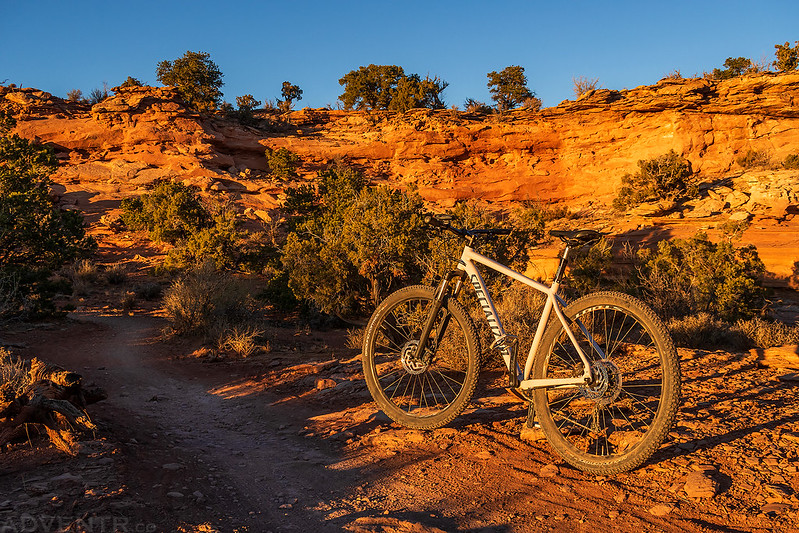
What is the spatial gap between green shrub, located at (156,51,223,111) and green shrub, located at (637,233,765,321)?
3653 centimetres

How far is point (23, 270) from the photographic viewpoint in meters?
12.7

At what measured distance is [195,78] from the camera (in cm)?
3931

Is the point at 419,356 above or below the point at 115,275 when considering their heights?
below

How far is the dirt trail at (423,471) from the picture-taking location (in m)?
2.75

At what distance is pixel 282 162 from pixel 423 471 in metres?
32.9

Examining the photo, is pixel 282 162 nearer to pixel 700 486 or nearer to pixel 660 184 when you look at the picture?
pixel 660 184

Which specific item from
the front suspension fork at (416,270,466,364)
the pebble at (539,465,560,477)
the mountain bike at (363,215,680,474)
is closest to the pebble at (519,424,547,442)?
the mountain bike at (363,215,680,474)

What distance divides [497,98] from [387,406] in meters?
41.9

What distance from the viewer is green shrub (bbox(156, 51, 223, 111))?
3909 cm

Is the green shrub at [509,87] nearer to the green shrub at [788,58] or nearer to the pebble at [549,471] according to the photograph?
the green shrub at [788,58]

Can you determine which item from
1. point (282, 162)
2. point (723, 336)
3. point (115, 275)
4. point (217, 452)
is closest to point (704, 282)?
point (723, 336)

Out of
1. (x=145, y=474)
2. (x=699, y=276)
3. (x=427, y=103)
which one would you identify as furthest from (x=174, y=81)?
(x=145, y=474)

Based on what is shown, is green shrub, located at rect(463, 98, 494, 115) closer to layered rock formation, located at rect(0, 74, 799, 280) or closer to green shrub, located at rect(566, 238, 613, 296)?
layered rock formation, located at rect(0, 74, 799, 280)

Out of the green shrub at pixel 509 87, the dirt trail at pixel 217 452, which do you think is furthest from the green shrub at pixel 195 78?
the dirt trail at pixel 217 452
